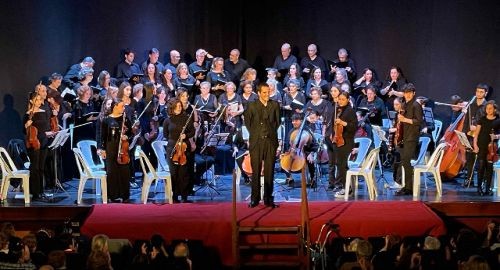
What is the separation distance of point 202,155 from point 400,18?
567 centimetres

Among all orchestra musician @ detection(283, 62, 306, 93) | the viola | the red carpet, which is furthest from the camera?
orchestra musician @ detection(283, 62, 306, 93)

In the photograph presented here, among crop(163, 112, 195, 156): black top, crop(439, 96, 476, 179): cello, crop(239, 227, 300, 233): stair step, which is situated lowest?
crop(239, 227, 300, 233): stair step

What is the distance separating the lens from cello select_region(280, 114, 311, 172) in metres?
11.2

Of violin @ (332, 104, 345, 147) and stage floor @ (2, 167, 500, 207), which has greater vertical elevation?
violin @ (332, 104, 345, 147)

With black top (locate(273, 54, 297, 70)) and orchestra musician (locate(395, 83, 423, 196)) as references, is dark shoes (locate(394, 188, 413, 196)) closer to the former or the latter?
orchestra musician (locate(395, 83, 423, 196))

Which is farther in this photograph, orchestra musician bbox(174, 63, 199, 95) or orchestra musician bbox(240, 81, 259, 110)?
orchestra musician bbox(174, 63, 199, 95)

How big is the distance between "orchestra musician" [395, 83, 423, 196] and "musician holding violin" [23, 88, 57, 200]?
514 centimetres

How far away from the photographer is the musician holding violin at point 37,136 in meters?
11.0

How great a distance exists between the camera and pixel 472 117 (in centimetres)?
1249

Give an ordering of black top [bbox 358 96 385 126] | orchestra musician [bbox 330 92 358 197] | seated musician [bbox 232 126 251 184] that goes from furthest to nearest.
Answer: black top [bbox 358 96 385 126]
seated musician [bbox 232 126 251 184]
orchestra musician [bbox 330 92 358 197]

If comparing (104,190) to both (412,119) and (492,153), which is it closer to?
(412,119)

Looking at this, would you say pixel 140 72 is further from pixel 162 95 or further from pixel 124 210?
pixel 124 210

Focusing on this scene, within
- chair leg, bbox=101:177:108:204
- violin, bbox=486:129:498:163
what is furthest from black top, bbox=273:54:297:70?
chair leg, bbox=101:177:108:204

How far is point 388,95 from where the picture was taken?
1419cm
